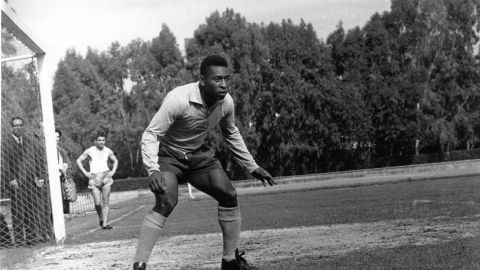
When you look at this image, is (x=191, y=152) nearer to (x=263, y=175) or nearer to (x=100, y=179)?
(x=263, y=175)

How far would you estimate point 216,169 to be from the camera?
18.4 feet

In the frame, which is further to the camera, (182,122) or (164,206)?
(182,122)

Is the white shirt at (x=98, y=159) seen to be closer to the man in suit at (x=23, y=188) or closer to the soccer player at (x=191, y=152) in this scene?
the man in suit at (x=23, y=188)

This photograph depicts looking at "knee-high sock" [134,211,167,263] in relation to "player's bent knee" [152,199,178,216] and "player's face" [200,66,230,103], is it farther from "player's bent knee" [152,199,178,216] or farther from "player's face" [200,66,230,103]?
"player's face" [200,66,230,103]

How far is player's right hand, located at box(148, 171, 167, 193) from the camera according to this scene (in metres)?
4.91

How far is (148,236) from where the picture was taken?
16.6ft

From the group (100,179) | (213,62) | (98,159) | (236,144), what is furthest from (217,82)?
(98,159)

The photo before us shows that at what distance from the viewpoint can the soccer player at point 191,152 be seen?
5137mm

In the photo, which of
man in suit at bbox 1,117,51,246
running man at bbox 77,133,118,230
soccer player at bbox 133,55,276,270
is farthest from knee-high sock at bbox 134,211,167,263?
running man at bbox 77,133,118,230

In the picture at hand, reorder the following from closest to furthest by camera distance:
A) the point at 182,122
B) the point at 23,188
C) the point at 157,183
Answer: the point at 157,183
the point at 182,122
the point at 23,188

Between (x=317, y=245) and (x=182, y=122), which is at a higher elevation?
(x=182, y=122)

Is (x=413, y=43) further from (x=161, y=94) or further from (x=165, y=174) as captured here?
(x=165, y=174)

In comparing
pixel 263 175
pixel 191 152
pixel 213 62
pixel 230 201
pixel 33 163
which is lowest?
pixel 230 201

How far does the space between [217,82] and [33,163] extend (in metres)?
6.20
